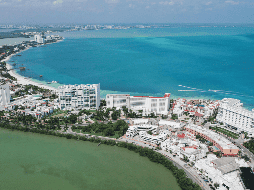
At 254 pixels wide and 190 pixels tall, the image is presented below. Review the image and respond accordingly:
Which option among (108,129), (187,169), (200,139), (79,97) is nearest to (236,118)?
(200,139)

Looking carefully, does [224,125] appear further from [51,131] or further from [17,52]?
[17,52]

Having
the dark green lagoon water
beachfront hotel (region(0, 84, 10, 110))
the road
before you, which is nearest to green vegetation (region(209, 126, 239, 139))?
the road

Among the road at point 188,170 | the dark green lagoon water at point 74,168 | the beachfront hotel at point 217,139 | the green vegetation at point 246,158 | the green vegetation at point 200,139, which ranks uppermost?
the beachfront hotel at point 217,139

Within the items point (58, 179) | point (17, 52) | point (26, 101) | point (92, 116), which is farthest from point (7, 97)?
point (17, 52)

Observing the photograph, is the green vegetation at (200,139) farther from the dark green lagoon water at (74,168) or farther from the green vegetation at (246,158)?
the dark green lagoon water at (74,168)

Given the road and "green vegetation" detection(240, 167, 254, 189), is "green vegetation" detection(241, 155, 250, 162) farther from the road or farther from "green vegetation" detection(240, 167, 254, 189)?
the road

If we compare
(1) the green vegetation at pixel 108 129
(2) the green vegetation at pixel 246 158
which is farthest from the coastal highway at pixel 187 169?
(2) the green vegetation at pixel 246 158
